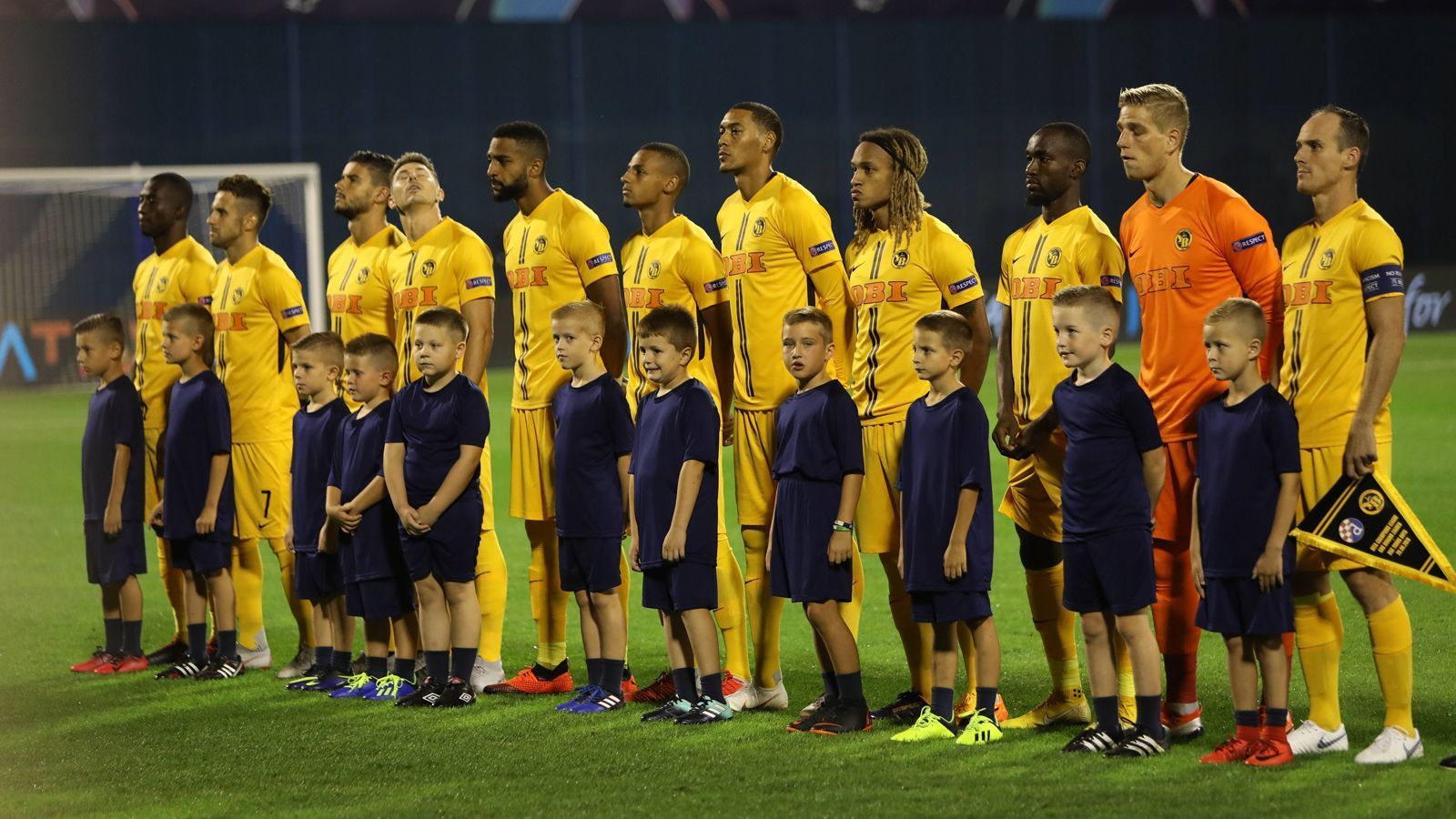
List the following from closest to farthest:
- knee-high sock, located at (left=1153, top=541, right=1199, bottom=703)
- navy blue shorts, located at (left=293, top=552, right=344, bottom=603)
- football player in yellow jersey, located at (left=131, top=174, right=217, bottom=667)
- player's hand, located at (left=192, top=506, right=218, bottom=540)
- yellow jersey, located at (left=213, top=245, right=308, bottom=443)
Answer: knee-high sock, located at (left=1153, top=541, right=1199, bottom=703), navy blue shorts, located at (left=293, top=552, right=344, bottom=603), player's hand, located at (left=192, top=506, right=218, bottom=540), yellow jersey, located at (left=213, top=245, right=308, bottom=443), football player in yellow jersey, located at (left=131, top=174, right=217, bottom=667)

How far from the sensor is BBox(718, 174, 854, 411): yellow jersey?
19.7 feet

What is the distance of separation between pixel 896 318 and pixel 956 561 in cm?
96

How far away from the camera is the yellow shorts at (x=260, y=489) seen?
7.15m

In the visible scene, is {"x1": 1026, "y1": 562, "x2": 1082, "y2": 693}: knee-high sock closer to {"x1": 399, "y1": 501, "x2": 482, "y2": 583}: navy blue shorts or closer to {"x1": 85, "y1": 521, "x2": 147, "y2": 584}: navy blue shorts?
{"x1": 399, "y1": 501, "x2": 482, "y2": 583}: navy blue shorts

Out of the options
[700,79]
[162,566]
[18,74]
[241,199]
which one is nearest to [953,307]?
[241,199]

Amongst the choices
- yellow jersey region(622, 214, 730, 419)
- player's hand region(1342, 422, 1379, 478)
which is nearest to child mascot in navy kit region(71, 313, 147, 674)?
yellow jersey region(622, 214, 730, 419)

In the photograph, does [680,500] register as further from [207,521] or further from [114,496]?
[114,496]

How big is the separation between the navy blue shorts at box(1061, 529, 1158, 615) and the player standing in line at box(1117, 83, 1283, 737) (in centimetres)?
36

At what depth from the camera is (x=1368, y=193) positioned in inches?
1060

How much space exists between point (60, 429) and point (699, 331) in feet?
44.1

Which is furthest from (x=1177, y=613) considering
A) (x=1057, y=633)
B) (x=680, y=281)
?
(x=680, y=281)

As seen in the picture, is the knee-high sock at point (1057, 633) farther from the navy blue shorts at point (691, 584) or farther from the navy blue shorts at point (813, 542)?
the navy blue shorts at point (691, 584)

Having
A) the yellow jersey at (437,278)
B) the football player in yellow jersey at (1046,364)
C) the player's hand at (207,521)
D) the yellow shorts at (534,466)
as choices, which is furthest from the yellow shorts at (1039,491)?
the player's hand at (207,521)

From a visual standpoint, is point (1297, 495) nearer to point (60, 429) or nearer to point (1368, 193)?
point (60, 429)
